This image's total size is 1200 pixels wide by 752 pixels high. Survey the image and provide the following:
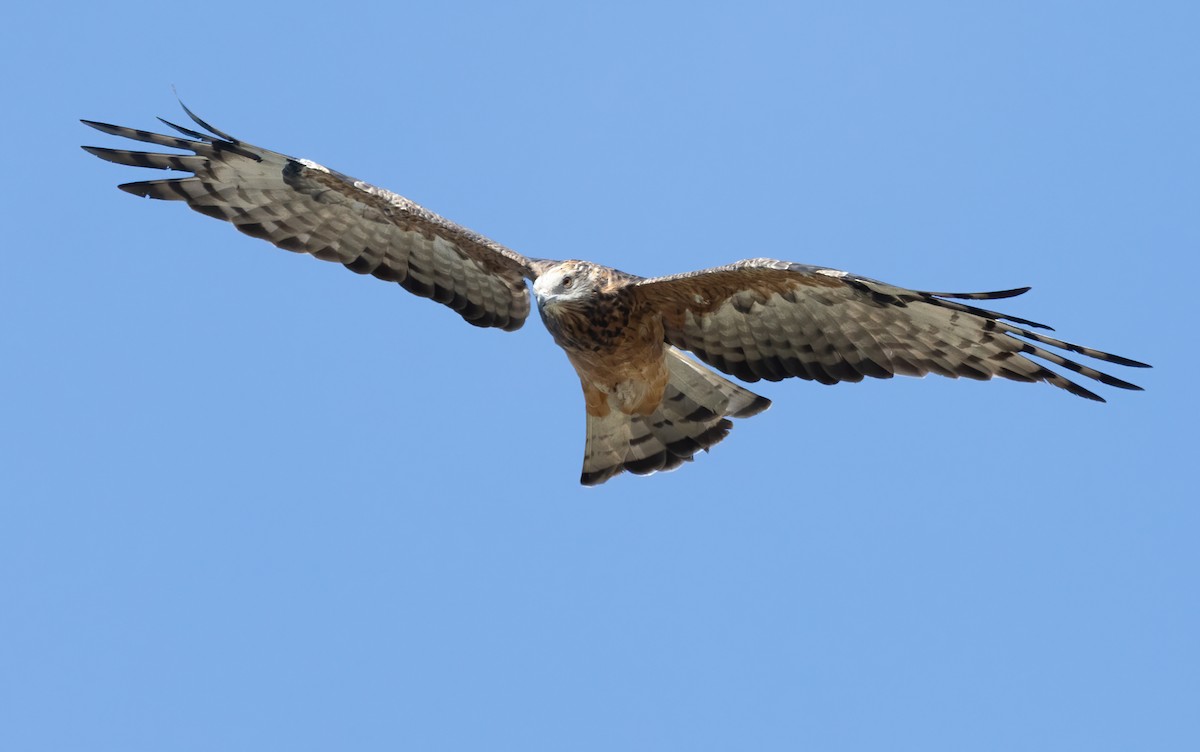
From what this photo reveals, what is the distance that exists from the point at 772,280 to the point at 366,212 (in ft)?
8.14

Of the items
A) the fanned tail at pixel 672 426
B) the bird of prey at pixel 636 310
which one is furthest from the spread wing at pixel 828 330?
the fanned tail at pixel 672 426

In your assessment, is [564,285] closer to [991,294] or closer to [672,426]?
[672,426]

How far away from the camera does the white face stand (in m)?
8.64

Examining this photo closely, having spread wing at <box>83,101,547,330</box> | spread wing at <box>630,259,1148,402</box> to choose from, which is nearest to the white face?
spread wing at <box>630,259,1148,402</box>

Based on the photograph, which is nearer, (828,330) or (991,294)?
(991,294)

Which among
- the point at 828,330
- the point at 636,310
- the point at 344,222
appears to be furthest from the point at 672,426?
the point at 344,222

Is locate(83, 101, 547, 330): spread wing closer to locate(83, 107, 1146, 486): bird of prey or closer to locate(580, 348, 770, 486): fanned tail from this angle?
locate(83, 107, 1146, 486): bird of prey

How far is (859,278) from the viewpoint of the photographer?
8180mm

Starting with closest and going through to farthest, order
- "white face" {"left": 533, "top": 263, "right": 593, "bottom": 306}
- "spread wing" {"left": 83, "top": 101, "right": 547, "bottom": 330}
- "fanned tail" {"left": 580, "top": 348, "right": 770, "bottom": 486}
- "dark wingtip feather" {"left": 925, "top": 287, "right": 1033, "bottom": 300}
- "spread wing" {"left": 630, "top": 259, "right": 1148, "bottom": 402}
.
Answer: "dark wingtip feather" {"left": 925, "top": 287, "right": 1033, "bottom": 300} → "spread wing" {"left": 630, "top": 259, "right": 1148, "bottom": 402} → "white face" {"left": 533, "top": 263, "right": 593, "bottom": 306} → "spread wing" {"left": 83, "top": 101, "right": 547, "bottom": 330} → "fanned tail" {"left": 580, "top": 348, "right": 770, "bottom": 486}

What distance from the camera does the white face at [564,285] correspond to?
28.3ft

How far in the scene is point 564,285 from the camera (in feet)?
28.5

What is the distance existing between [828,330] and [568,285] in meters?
1.45

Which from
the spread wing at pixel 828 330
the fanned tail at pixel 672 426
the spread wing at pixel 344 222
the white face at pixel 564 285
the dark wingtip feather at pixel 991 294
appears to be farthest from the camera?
the fanned tail at pixel 672 426

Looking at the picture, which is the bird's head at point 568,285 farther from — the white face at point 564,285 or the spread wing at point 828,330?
the spread wing at point 828,330
